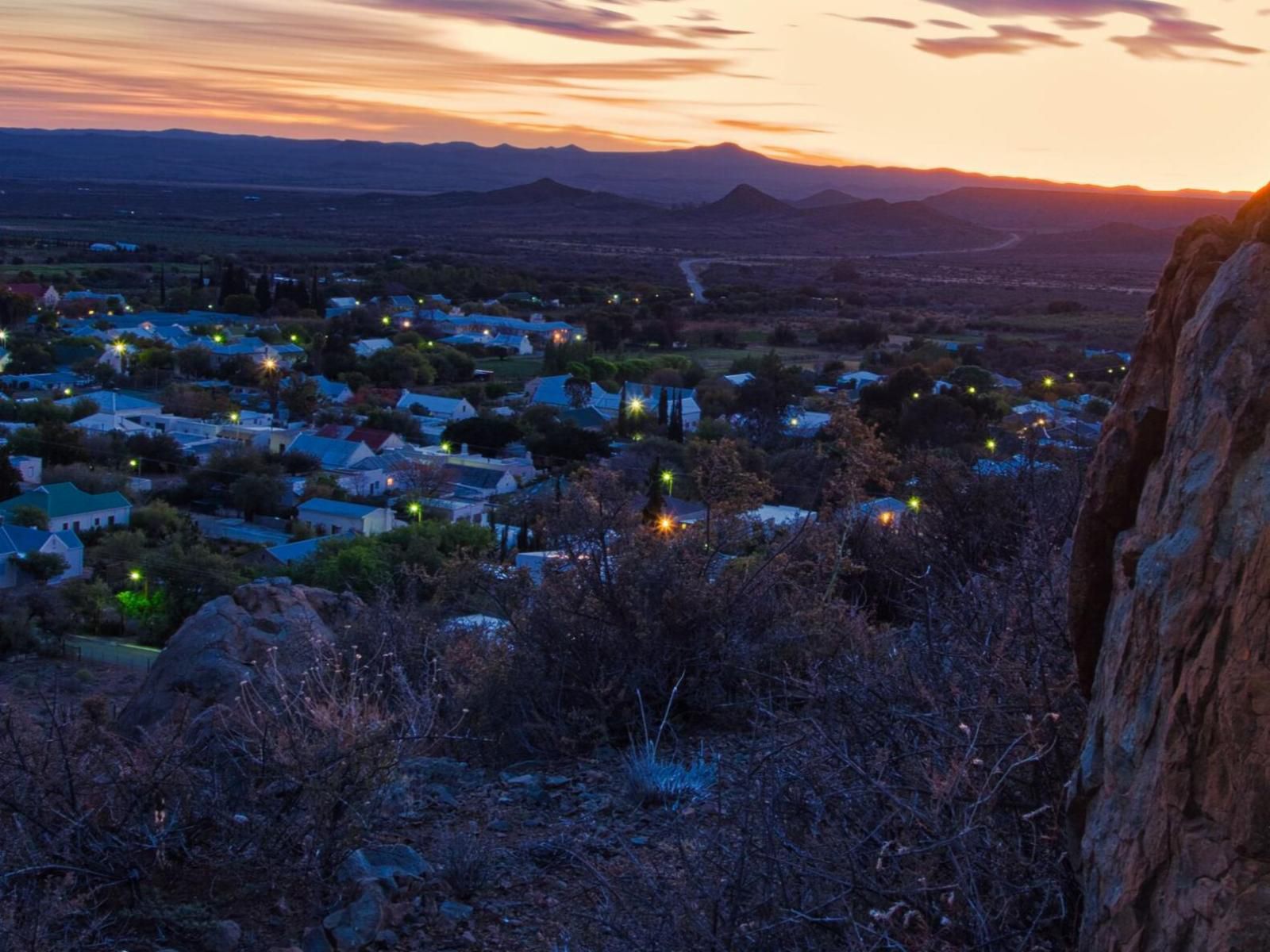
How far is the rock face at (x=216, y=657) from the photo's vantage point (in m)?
7.54

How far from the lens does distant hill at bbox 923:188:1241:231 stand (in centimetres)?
11719

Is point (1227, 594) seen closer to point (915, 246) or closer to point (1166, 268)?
point (1166, 268)

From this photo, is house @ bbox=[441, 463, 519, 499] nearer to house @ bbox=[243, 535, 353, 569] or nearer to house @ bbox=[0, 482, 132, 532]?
house @ bbox=[243, 535, 353, 569]

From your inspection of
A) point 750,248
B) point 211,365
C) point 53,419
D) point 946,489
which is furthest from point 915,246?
point 946,489

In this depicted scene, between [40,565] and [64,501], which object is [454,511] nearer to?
[64,501]

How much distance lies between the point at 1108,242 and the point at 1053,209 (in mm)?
41526

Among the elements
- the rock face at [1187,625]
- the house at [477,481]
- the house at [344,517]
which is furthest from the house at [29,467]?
the rock face at [1187,625]

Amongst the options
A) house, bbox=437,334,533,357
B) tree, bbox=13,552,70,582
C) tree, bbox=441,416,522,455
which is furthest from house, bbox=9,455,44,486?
house, bbox=437,334,533,357

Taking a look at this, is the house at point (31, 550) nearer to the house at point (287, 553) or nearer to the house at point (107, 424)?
the house at point (287, 553)

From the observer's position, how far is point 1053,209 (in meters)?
154

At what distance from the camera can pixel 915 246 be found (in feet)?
458

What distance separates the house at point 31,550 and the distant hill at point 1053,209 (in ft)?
324

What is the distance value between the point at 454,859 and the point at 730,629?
2.56 m

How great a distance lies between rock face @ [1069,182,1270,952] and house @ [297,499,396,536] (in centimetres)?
2337
